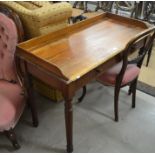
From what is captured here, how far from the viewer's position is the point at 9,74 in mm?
1852

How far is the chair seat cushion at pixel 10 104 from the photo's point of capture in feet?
5.32

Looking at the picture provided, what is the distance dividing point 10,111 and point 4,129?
0.13 m

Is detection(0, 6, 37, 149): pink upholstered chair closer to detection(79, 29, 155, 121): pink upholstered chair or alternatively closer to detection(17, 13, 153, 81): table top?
detection(17, 13, 153, 81): table top

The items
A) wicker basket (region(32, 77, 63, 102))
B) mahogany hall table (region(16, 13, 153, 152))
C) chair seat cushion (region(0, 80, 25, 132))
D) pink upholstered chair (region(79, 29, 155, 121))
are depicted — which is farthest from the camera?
wicker basket (region(32, 77, 63, 102))

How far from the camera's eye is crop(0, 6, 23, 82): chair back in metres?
1.71

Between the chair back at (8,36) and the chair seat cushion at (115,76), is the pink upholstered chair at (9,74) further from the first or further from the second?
the chair seat cushion at (115,76)

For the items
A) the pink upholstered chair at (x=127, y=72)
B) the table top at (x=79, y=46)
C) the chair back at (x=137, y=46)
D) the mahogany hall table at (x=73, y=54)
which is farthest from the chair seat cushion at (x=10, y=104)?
the chair back at (x=137, y=46)

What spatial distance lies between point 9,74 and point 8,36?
0.32m

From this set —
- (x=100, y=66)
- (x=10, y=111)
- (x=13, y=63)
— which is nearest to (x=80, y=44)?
(x=100, y=66)

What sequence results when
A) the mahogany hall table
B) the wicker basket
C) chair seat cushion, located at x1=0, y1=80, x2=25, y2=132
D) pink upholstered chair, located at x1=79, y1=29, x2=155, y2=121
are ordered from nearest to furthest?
1. the mahogany hall table
2. chair seat cushion, located at x1=0, y1=80, x2=25, y2=132
3. pink upholstered chair, located at x1=79, y1=29, x2=155, y2=121
4. the wicker basket

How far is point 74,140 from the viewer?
1.91 m

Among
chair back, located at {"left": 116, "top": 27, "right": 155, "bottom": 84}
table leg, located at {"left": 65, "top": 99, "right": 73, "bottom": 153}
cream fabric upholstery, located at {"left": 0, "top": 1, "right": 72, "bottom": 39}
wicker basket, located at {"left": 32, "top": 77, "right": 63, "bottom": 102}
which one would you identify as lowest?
wicker basket, located at {"left": 32, "top": 77, "right": 63, "bottom": 102}

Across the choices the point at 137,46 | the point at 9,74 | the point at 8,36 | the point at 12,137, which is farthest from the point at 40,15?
the point at 12,137

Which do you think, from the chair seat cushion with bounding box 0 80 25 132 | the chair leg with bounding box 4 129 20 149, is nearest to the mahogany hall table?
the chair seat cushion with bounding box 0 80 25 132
